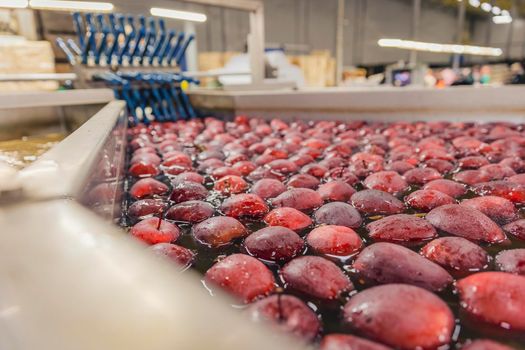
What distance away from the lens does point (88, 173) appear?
0.77 meters

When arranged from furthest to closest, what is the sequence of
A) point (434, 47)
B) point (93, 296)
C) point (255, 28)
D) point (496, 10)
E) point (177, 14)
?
point (496, 10) → point (434, 47) → point (177, 14) → point (255, 28) → point (93, 296)

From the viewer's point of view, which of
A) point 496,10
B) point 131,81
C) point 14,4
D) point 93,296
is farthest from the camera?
point 496,10

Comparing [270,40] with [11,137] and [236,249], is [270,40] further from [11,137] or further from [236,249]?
[236,249]

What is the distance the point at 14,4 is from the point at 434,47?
1380cm

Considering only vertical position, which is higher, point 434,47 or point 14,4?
point 434,47

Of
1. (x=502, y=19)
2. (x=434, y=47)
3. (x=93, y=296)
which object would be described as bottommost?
(x=93, y=296)

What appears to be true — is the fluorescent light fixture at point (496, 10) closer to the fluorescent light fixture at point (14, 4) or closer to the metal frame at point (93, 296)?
the fluorescent light fixture at point (14, 4)

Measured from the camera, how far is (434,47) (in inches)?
553

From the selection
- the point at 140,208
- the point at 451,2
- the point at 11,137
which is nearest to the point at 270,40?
the point at 451,2

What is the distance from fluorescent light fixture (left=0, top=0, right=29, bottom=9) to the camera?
312 centimetres

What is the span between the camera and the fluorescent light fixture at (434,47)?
12.3m

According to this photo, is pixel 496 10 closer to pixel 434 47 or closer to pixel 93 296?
pixel 434 47

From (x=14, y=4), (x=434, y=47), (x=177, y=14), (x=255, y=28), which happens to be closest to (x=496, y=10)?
(x=434, y=47)

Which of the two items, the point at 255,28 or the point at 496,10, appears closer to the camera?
the point at 255,28
